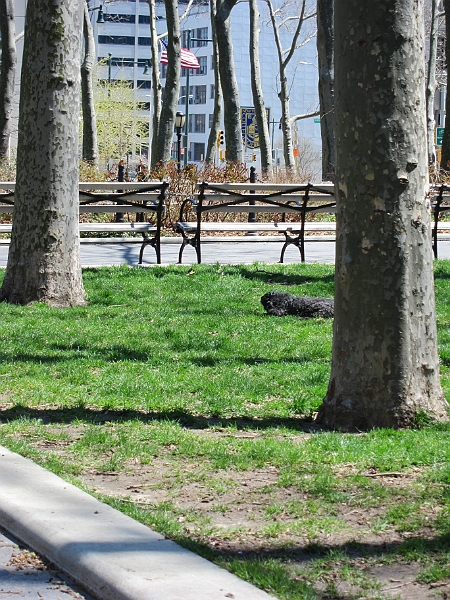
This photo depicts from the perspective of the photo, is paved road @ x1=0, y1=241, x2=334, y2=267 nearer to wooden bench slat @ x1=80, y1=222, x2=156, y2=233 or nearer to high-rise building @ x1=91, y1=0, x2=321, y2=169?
wooden bench slat @ x1=80, y1=222, x2=156, y2=233

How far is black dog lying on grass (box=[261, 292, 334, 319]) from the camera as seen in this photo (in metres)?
9.06

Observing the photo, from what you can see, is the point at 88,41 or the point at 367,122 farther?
the point at 88,41

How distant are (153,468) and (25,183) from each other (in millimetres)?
5350

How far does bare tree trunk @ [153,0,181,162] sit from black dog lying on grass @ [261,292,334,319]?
1734 centimetres

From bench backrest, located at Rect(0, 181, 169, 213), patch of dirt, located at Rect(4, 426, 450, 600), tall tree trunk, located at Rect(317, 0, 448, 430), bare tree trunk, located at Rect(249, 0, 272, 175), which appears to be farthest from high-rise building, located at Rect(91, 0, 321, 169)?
patch of dirt, located at Rect(4, 426, 450, 600)

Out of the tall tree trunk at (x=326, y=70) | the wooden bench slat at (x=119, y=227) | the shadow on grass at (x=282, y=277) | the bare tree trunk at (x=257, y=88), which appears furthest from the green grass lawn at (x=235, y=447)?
the bare tree trunk at (x=257, y=88)

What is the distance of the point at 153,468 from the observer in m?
4.66

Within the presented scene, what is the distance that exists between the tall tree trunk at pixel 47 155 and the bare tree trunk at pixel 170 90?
16.8 metres

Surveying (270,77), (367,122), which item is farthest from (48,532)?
(270,77)

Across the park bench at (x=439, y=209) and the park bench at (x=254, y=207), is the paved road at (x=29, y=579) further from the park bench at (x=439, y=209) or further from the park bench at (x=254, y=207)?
the park bench at (x=439, y=209)

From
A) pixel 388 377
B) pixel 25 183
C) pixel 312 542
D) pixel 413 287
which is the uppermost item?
pixel 25 183

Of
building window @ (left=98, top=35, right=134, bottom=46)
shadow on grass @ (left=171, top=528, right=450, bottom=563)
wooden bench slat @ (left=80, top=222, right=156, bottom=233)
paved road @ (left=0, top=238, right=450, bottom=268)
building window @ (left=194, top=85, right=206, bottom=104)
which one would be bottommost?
shadow on grass @ (left=171, top=528, right=450, bottom=563)

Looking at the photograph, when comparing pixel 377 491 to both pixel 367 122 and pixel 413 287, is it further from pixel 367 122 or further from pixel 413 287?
pixel 367 122

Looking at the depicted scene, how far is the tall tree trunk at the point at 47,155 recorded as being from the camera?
30.2ft
